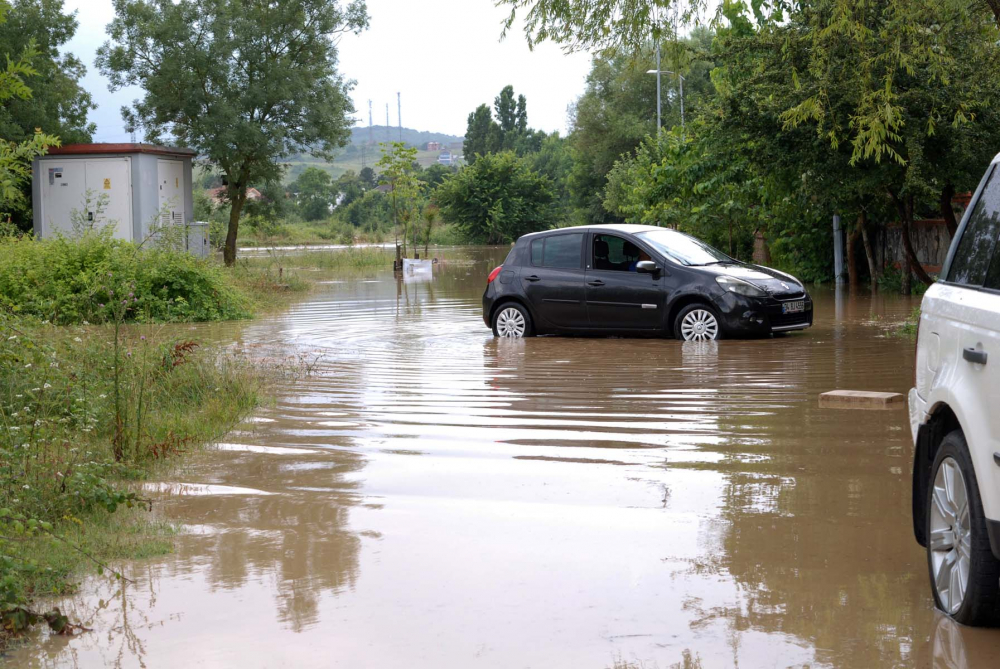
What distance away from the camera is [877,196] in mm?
18750

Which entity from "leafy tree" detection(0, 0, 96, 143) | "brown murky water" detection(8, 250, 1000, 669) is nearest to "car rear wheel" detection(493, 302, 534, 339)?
"brown murky water" detection(8, 250, 1000, 669)

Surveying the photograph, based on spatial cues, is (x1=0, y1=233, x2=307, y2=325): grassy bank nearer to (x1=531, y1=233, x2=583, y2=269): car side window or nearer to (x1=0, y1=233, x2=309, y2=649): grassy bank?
(x1=0, y1=233, x2=309, y2=649): grassy bank

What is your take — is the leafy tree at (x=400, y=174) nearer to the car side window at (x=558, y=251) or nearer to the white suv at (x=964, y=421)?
the car side window at (x=558, y=251)

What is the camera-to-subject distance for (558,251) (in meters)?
16.5

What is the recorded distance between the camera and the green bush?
19.8m

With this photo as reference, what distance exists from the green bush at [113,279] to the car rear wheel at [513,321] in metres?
6.26

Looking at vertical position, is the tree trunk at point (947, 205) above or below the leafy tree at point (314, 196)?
below

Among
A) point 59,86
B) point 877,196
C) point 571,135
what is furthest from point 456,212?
point 877,196

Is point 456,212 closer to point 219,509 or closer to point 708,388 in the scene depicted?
point 708,388

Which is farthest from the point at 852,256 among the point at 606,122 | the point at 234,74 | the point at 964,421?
the point at 606,122

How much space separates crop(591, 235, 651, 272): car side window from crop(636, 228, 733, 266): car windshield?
214 millimetres

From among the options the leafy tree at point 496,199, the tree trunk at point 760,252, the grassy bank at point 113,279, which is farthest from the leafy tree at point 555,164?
the grassy bank at point 113,279

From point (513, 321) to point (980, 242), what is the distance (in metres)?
12.2

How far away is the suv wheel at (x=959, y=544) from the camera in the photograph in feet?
13.5
